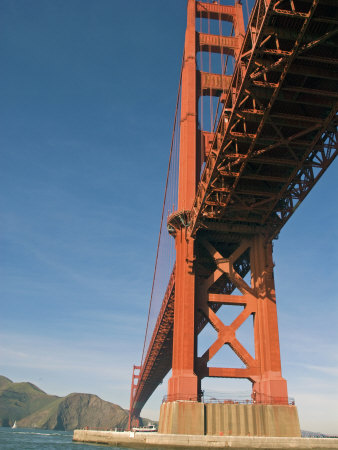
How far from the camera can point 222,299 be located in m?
26.3

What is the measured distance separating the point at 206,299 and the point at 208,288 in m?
0.70

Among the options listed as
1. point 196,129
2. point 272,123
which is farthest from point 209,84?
point 272,123

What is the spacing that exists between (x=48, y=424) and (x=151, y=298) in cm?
13529

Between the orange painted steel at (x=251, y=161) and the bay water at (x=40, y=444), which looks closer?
the orange painted steel at (x=251, y=161)

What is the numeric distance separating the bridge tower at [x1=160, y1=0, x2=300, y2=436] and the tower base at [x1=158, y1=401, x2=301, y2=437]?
2.0 inches

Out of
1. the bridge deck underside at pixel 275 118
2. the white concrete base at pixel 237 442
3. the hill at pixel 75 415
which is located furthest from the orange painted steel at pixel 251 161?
the hill at pixel 75 415

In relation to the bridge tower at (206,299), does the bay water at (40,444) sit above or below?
below

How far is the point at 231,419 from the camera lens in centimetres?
2194

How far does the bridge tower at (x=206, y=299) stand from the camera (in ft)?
73.9

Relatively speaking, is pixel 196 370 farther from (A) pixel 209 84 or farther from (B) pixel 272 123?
(A) pixel 209 84

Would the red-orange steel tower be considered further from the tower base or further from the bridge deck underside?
the bridge deck underside

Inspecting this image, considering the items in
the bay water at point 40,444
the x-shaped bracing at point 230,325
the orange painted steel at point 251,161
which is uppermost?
the orange painted steel at point 251,161

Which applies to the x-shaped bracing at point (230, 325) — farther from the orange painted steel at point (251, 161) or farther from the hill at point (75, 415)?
the hill at point (75, 415)

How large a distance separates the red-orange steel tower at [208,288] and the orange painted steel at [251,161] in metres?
0.06
